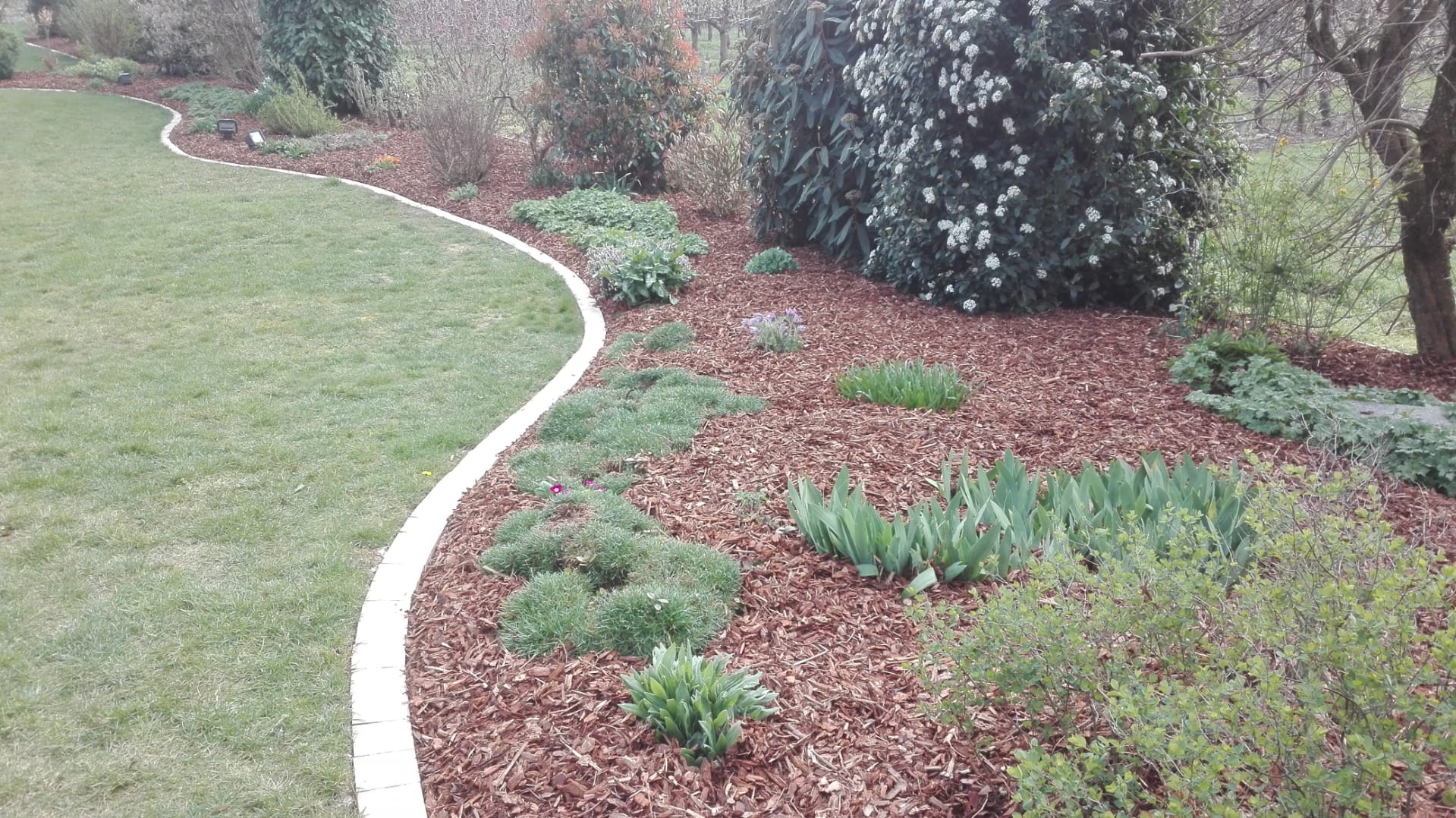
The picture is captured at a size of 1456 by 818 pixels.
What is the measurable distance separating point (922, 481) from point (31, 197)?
11746 mm

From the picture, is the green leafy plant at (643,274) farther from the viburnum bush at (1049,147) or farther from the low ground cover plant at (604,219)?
the viburnum bush at (1049,147)

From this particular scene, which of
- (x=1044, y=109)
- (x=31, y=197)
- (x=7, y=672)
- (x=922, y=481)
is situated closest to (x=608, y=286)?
(x=1044, y=109)

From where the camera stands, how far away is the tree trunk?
5.40 m

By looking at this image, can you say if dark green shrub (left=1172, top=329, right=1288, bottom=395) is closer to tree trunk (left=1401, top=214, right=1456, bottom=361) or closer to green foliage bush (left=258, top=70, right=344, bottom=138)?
tree trunk (left=1401, top=214, right=1456, bottom=361)

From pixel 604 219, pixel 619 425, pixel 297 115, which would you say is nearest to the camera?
pixel 619 425

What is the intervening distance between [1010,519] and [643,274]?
465 centimetres

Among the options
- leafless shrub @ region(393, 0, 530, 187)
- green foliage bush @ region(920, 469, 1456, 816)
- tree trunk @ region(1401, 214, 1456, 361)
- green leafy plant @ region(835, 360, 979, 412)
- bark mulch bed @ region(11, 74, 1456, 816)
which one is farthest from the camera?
leafless shrub @ region(393, 0, 530, 187)

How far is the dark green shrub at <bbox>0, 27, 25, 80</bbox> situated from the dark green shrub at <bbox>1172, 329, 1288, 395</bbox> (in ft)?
81.0

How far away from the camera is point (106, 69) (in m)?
20.5

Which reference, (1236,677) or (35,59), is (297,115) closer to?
(1236,677)

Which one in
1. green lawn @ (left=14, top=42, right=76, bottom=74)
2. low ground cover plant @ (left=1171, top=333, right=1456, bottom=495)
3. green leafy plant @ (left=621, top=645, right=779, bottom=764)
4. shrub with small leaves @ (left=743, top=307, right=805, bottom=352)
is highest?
low ground cover plant @ (left=1171, top=333, right=1456, bottom=495)

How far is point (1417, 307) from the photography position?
5.55m

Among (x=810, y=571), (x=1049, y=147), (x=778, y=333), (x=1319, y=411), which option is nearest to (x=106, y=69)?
(x=778, y=333)

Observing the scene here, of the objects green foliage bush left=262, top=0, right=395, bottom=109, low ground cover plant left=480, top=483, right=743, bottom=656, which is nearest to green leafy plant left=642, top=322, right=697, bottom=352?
low ground cover plant left=480, top=483, right=743, bottom=656
